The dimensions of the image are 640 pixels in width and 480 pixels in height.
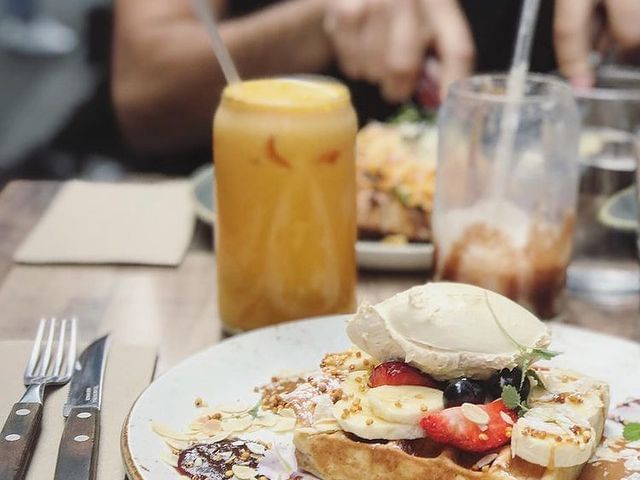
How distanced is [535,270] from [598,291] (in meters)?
0.18

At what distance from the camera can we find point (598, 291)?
5.05 feet


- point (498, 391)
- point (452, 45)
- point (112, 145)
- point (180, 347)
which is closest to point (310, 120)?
point (180, 347)

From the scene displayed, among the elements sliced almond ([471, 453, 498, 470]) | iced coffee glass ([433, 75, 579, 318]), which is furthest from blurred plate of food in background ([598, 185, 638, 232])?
sliced almond ([471, 453, 498, 470])

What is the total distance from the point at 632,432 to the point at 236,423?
42 centimetres

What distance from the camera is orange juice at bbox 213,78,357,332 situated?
129 centimetres

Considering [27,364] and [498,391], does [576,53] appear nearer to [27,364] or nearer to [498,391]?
[498,391]

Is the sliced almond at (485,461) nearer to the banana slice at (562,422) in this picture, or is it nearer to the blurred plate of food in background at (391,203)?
the banana slice at (562,422)

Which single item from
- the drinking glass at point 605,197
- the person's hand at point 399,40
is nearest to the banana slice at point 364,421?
the drinking glass at point 605,197

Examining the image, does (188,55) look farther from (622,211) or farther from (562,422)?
(562,422)

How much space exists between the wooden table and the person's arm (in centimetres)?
114

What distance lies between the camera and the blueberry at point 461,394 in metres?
0.96

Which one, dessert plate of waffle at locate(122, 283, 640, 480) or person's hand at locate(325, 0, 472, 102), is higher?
person's hand at locate(325, 0, 472, 102)

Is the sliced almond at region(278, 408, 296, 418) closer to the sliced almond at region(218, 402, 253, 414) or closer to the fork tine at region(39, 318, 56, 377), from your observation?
the sliced almond at region(218, 402, 253, 414)

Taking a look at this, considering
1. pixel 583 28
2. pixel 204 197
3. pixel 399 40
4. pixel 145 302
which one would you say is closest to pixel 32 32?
pixel 399 40
